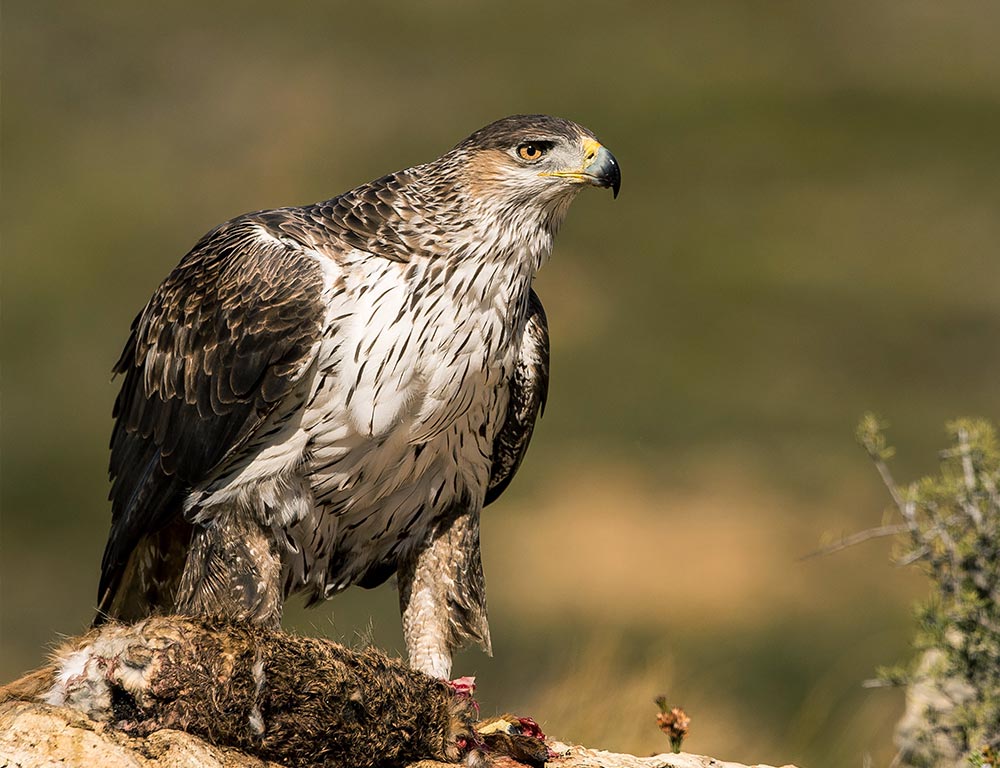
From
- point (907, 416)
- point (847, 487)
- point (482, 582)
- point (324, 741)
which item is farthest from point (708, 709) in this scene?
point (907, 416)

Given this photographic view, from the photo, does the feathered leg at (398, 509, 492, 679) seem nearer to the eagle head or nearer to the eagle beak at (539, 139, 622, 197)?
the eagle head

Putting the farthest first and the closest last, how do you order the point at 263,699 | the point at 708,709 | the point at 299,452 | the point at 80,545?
the point at 80,545 < the point at 708,709 < the point at 299,452 < the point at 263,699

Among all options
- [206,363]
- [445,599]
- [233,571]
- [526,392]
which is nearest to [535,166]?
[526,392]

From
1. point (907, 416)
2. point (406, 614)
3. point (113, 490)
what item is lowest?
point (406, 614)

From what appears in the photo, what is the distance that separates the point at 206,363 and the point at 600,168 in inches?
63.8

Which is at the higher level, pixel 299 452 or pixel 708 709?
pixel 708 709

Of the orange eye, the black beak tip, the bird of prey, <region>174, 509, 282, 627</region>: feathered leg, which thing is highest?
the orange eye

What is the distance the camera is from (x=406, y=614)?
6066mm

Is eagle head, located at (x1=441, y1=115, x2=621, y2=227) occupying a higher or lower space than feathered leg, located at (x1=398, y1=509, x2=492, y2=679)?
higher

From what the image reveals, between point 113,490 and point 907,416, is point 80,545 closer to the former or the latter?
point 907,416

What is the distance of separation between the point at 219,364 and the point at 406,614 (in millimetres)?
1227

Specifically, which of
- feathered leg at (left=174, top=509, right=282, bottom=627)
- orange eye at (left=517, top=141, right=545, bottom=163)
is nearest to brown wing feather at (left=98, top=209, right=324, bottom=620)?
feathered leg at (left=174, top=509, right=282, bottom=627)

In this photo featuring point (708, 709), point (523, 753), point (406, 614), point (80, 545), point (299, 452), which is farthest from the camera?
point (80, 545)

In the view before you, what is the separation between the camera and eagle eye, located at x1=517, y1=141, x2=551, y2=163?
567 centimetres
